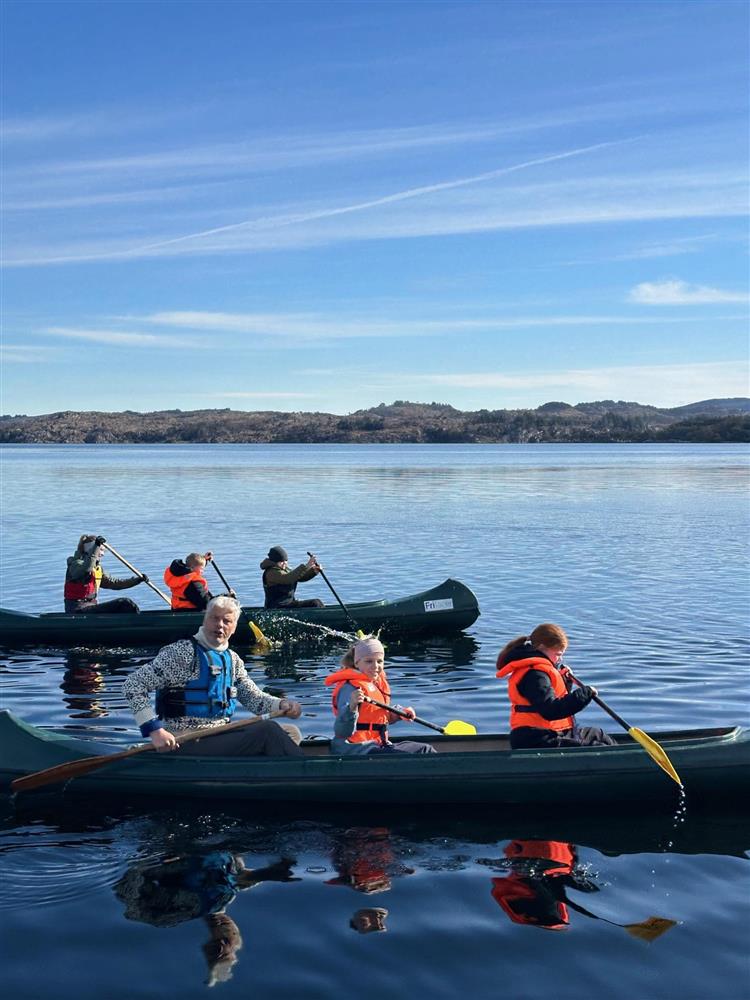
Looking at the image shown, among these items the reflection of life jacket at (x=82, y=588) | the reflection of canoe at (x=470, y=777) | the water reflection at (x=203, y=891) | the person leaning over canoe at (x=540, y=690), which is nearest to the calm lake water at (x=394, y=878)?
the water reflection at (x=203, y=891)

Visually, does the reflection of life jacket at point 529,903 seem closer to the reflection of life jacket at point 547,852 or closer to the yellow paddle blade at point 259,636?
the reflection of life jacket at point 547,852

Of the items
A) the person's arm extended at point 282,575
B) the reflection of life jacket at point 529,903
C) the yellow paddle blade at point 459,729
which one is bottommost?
the reflection of life jacket at point 529,903

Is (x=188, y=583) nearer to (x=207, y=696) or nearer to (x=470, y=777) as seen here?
(x=207, y=696)

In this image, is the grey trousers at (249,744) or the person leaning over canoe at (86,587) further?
the person leaning over canoe at (86,587)

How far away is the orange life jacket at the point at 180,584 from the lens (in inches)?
637

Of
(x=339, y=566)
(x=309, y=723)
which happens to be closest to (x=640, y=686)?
(x=309, y=723)

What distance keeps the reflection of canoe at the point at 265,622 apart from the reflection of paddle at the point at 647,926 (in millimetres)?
9937

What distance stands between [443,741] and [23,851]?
3.71 metres

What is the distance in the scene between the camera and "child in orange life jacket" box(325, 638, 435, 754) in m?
8.71

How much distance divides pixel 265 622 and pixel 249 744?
761 cm

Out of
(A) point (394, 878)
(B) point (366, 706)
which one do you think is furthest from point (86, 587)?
(A) point (394, 878)

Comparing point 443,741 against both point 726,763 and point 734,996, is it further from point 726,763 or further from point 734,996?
point 734,996

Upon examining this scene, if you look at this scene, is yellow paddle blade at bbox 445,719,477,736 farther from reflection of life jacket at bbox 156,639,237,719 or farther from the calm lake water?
reflection of life jacket at bbox 156,639,237,719

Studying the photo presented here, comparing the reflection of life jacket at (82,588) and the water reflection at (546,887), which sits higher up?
the reflection of life jacket at (82,588)
